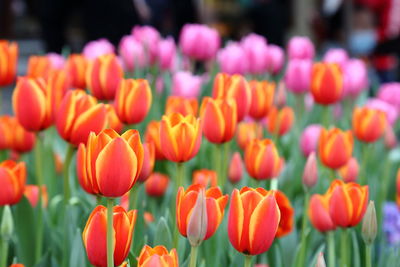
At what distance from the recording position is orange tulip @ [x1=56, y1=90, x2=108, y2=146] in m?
1.03

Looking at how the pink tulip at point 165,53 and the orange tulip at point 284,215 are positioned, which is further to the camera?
the pink tulip at point 165,53

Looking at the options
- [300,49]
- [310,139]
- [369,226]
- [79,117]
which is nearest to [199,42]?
[300,49]

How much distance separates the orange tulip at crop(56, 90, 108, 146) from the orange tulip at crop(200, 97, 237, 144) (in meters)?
0.17

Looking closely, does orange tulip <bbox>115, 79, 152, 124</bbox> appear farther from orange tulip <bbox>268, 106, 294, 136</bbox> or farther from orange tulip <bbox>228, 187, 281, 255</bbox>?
orange tulip <bbox>268, 106, 294, 136</bbox>

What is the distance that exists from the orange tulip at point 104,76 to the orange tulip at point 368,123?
1.65ft

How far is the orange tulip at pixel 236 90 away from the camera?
4.10ft

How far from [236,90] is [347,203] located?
13.4 inches

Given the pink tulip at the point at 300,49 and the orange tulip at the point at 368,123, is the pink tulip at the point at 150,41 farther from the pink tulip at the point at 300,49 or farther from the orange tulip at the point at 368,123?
the orange tulip at the point at 368,123

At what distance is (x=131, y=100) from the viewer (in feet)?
3.83

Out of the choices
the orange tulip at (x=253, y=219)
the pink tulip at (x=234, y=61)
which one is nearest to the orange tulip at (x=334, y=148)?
the orange tulip at (x=253, y=219)

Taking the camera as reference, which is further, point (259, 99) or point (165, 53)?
point (165, 53)

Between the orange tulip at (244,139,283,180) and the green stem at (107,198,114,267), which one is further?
the orange tulip at (244,139,283,180)

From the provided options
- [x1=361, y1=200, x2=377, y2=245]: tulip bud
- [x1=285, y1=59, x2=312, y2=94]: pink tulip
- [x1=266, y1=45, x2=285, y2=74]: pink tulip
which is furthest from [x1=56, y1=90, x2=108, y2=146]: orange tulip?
[x1=266, y1=45, x2=285, y2=74]: pink tulip

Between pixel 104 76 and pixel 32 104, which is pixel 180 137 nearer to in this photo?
pixel 32 104
